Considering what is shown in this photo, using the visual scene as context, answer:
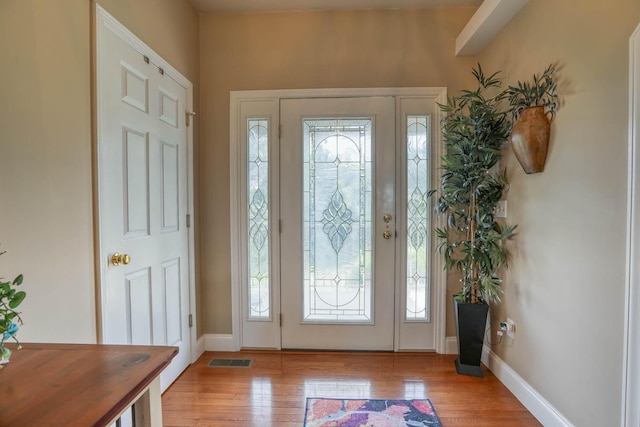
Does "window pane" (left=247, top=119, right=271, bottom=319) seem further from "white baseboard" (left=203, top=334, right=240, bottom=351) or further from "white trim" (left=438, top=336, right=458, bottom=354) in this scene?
"white trim" (left=438, top=336, right=458, bottom=354)

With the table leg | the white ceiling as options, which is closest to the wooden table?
the table leg

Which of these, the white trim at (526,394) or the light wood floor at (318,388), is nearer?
the white trim at (526,394)

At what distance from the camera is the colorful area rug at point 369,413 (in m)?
1.68

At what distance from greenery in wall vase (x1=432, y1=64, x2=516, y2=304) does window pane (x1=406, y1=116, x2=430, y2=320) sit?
21cm

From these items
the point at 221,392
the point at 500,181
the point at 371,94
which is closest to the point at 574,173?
the point at 500,181

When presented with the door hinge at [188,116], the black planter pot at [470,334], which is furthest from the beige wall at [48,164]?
the black planter pot at [470,334]

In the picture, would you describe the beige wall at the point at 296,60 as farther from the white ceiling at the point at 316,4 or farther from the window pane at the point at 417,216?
the window pane at the point at 417,216

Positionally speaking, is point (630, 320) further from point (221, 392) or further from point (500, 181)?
point (221, 392)

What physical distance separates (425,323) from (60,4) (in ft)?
9.43

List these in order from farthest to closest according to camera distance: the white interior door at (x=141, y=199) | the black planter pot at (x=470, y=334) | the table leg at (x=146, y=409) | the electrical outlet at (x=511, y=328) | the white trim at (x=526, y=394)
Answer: the black planter pot at (x=470, y=334), the electrical outlet at (x=511, y=328), the white trim at (x=526, y=394), the white interior door at (x=141, y=199), the table leg at (x=146, y=409)

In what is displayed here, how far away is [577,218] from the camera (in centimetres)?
146

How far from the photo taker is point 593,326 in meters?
1.38

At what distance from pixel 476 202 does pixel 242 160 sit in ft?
5.86

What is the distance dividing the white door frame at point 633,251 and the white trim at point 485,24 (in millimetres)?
889
